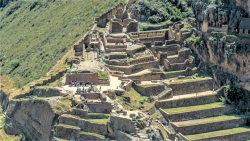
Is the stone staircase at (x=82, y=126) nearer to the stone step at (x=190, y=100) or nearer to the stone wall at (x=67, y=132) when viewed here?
the stone wall at (x=67, y=132)

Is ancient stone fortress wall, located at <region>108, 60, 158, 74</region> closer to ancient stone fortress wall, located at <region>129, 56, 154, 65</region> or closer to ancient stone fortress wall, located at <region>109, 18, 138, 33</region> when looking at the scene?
ancient stone fortress wall, located at <region>129, 56, 154, 65</region>

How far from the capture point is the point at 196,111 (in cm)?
6481

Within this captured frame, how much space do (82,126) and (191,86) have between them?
68.4 feet

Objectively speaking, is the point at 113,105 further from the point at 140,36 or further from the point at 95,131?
the point at 140,36

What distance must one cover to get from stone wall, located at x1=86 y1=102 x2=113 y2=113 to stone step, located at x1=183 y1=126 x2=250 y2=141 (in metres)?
10.4

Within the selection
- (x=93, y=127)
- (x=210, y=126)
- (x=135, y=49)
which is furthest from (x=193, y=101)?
(x=93, y=127)

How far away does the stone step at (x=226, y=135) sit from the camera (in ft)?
200

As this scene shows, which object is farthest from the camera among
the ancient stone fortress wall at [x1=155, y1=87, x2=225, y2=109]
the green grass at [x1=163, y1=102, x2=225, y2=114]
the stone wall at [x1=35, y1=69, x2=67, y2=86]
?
the stone wall at [x1=35, y1=69, x2=67, y2=86]

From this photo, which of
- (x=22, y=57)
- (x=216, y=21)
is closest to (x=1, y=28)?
(x=22, y=57)

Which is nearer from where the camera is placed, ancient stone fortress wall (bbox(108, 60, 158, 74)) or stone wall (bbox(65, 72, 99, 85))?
stone wall (bbox(65, 72, 99, 85))

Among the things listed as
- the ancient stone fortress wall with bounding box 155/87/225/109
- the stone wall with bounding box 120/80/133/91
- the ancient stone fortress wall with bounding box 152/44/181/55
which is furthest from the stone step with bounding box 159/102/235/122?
the ancient stone fortress wall with bounding box 152/44/181/55

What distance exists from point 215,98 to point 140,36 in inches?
734

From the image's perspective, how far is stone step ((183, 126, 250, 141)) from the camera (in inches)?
2395

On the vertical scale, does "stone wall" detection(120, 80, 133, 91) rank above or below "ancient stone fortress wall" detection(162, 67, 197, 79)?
below
